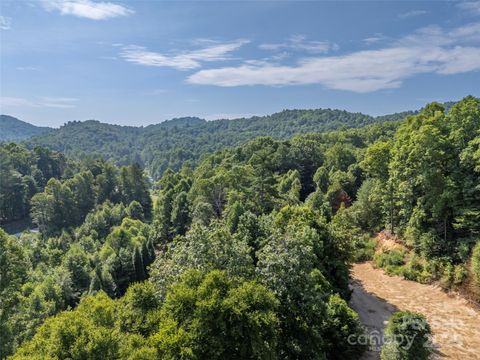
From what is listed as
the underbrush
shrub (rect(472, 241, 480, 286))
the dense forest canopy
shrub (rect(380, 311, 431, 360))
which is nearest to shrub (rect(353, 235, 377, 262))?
the dense forest canopy

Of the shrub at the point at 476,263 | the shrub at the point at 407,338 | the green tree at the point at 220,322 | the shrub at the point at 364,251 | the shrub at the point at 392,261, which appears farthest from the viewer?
the shrub at the point at 364,251

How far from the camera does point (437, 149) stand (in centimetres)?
3316

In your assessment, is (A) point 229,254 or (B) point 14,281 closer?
(A) point 229,254

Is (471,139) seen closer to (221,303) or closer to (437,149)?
(437,149)

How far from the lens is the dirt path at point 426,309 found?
23109 mm

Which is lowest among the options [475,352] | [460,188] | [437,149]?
[475,352]

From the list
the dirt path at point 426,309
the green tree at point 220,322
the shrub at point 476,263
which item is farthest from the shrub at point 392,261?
the green tree at point 220,322

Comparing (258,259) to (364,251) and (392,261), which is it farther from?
(364,251)

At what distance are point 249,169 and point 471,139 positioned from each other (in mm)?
28721

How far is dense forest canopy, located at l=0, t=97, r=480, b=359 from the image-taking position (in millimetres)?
15094

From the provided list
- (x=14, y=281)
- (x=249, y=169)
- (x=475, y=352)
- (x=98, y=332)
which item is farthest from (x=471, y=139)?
(x=14, y=281)

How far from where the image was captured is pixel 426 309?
93.2ft

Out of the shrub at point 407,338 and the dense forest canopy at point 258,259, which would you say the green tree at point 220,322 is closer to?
the dense forest canopy at point 258,259

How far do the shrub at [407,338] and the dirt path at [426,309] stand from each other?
6.10m
